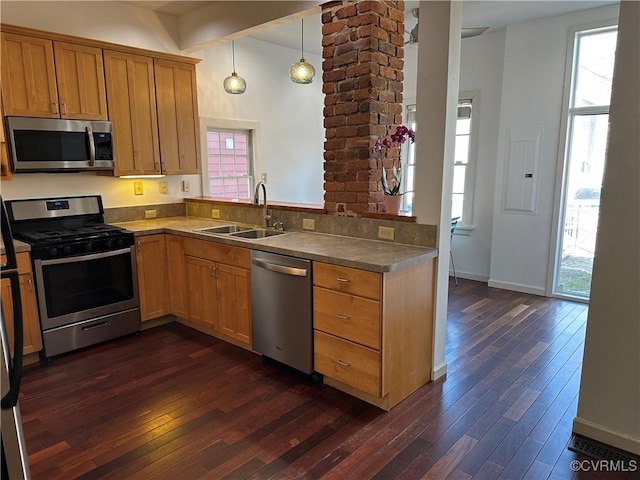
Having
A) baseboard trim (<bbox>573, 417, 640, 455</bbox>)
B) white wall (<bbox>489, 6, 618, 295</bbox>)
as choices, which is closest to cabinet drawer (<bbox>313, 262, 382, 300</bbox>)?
baseboard trim (<bbox>573, 417, 640, 455</bbox>)

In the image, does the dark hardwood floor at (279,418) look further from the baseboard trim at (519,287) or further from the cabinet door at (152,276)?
the baseboard trim at (519,287)

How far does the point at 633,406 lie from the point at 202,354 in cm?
272

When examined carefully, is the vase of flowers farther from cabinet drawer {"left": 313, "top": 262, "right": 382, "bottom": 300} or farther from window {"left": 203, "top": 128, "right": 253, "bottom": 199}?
window {"left": 203, "top": 128, "right": 253, "bottom": 199}

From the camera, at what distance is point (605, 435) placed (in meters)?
2.22

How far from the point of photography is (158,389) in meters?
2.79

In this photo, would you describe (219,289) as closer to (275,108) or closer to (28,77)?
(28,77)

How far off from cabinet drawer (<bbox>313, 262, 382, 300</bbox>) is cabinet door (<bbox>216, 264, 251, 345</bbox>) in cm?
72

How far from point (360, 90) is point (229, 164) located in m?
2.63

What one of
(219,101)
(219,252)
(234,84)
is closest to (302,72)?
(234,84)

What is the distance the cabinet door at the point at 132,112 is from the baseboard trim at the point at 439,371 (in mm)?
2978

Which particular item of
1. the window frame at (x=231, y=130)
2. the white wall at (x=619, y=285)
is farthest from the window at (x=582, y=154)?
the window frame at (x=231, y=130)

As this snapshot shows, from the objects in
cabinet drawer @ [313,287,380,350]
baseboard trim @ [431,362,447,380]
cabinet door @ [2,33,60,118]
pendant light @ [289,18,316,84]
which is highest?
pendant light @ [289,18,316,84]

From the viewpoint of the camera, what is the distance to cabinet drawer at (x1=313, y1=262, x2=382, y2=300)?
93.7 inches

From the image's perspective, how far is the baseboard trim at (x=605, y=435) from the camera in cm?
215
